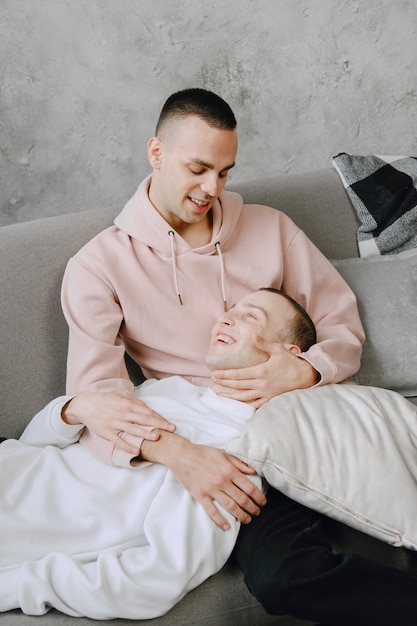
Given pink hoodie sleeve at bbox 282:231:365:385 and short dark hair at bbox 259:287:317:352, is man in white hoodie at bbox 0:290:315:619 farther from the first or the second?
pink hoodie sleeve at bbox 282:231:365:385

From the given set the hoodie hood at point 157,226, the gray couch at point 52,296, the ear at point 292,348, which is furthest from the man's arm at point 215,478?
the hoodie hood at point 157,226

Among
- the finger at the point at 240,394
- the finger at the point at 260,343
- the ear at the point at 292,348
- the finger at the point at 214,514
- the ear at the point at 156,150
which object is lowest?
the finger at the point at 214,514

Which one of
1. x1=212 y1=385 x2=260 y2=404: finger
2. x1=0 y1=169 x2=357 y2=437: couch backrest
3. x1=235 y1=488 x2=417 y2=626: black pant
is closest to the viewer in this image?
x1=235 y1=488 x2=417 y2=626: black pant

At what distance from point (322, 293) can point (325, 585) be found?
3.38 feet

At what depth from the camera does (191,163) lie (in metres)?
1.99

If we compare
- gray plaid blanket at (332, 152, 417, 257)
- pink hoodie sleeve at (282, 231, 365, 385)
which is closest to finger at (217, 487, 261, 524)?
pink hoodie sleeve at (282, 231, 365, 385)

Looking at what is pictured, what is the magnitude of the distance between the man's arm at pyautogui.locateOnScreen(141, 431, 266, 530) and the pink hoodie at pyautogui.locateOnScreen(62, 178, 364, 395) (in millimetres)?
312

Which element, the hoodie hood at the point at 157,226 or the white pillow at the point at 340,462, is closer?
the white pillow at the point at 340,462

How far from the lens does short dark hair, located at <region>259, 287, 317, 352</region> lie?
198 centimetres

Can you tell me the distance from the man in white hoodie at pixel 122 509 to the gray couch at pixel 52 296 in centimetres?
12

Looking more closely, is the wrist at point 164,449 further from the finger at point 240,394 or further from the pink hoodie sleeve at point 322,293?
the pink hoodie sleeve at point 322,293

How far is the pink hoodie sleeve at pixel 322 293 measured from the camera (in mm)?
2162

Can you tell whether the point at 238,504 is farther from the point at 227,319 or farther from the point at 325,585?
the point at 227,319

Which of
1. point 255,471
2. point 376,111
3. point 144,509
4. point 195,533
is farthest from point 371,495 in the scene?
point 376,111
